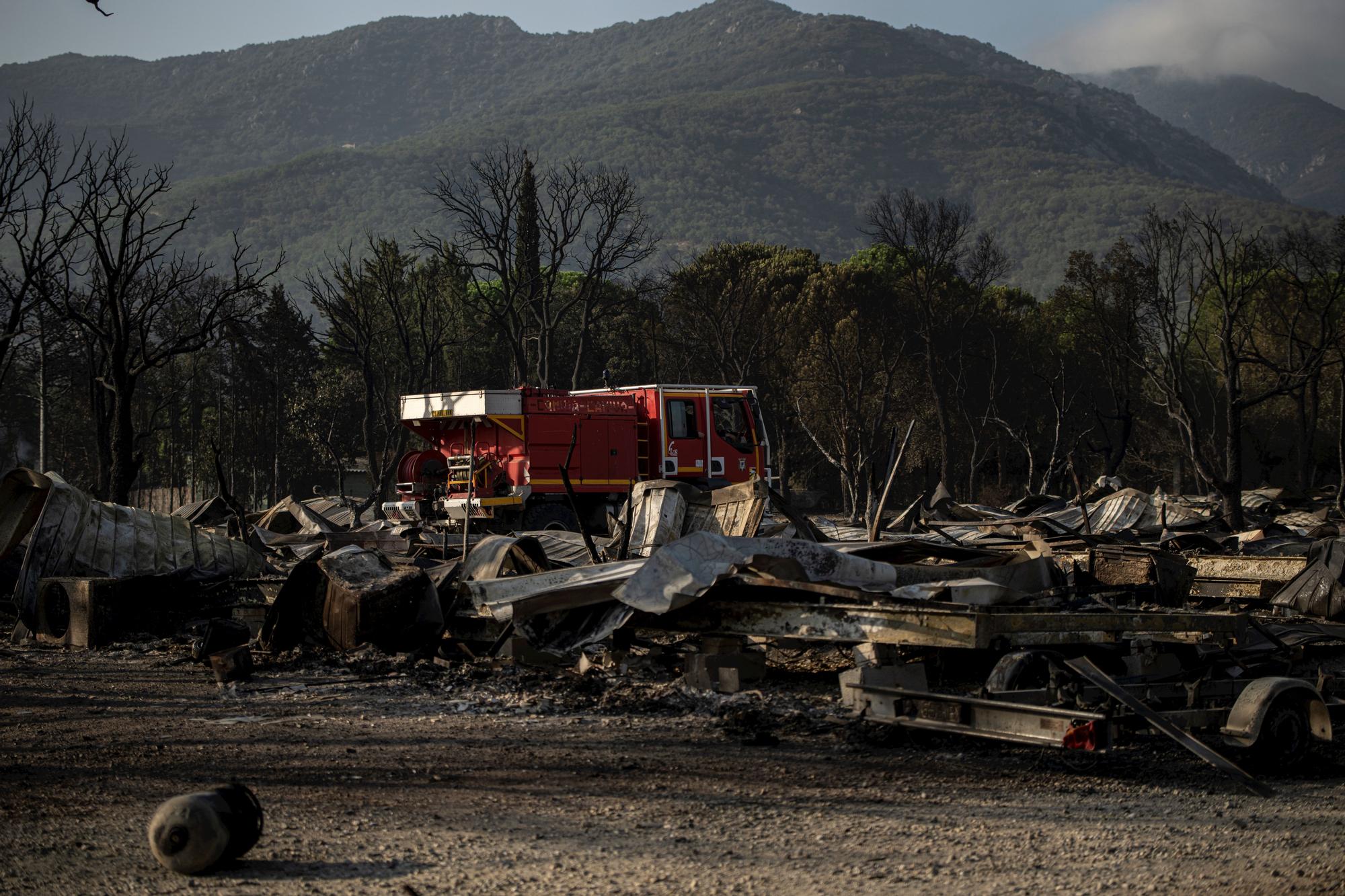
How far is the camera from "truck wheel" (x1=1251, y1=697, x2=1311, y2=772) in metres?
7.24

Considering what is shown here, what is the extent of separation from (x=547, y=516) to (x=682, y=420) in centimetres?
313

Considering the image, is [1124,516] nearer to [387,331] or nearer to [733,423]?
[733,423]

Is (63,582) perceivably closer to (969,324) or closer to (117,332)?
(117,332)

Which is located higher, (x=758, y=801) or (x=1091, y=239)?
(x=1091, y=239)

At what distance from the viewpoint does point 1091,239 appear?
184625 millimetres

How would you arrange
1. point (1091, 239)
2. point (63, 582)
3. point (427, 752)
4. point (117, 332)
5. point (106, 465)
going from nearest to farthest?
point (427, 752) → point (63, 582) → point (117, 332) → point (106, 465) → point (1091, 239)

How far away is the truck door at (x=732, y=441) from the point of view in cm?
2352

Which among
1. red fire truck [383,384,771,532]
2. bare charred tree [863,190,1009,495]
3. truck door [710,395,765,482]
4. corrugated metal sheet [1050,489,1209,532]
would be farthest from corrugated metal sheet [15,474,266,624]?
bare charred tree [863,190,1009,495]

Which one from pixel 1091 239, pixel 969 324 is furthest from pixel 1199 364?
pixel 1091 239

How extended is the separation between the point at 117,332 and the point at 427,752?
49.3 ft

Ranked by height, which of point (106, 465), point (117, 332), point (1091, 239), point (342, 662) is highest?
point (1091, 239)

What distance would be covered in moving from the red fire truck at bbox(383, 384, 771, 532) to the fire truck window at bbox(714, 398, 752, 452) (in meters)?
0.02

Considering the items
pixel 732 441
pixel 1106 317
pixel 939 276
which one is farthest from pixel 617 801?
pixel 939 276

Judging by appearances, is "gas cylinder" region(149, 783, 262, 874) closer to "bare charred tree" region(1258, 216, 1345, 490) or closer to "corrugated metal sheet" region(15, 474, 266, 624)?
"corrugated metal sheet" region(15, 474, 266, 624)
